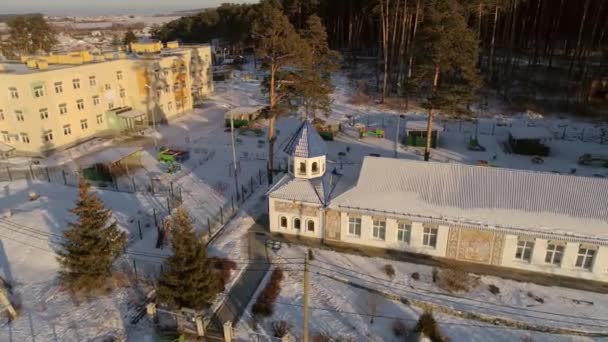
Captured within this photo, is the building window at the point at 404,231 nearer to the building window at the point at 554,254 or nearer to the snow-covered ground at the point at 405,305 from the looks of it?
the snow-covered ground at the point at 405,305

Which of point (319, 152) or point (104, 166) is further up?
point (319, 152)

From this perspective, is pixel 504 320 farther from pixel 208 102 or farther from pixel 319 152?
pixel 208 102

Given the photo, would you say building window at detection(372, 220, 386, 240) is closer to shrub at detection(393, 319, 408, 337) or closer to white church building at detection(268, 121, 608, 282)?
white church building at detection(268, 121, 608, 282)

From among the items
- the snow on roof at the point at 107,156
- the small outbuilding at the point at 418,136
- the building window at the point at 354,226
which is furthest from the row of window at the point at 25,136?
the small outbuilding at the point at 418,136

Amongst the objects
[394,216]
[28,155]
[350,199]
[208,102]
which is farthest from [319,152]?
[208,102]

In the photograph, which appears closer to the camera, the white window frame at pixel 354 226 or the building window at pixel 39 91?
the white window frame at pixel 354 226

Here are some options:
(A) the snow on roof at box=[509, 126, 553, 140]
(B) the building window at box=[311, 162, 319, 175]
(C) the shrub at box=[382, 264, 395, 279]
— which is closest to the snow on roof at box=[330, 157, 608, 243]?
(B) the building window at box=[311, 162, 319, 175]
